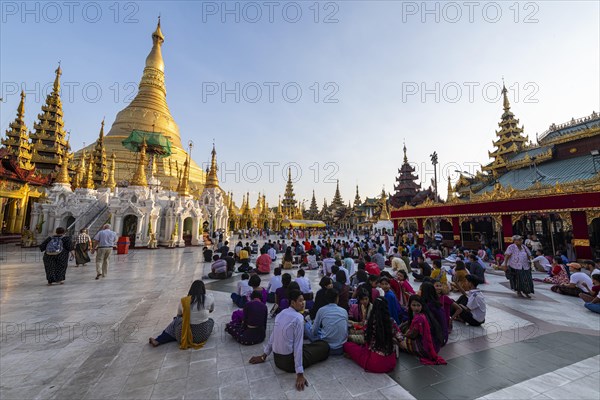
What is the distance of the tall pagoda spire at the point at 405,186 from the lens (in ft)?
125

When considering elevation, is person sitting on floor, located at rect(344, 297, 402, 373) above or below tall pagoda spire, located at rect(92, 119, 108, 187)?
below

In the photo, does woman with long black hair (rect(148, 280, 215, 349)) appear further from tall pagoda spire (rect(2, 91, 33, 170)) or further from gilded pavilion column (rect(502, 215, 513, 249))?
tall pagoda spire (rect(2, 91, 33, 170))

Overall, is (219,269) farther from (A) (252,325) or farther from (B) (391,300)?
(B) (391,300)

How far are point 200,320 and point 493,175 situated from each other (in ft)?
82.8

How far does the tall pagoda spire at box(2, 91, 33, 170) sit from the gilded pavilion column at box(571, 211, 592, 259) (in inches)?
1572

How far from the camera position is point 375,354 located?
327 cm

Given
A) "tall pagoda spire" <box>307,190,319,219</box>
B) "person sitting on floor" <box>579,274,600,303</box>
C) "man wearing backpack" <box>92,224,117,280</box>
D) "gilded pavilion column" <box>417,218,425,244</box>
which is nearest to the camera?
"person sitting on floor" <box>579,274,600,303</box>

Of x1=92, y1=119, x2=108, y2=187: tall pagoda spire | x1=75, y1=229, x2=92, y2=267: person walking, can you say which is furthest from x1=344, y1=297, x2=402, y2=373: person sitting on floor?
x1=92, y1=119, x2=108, y2=187: tall pagoda spire

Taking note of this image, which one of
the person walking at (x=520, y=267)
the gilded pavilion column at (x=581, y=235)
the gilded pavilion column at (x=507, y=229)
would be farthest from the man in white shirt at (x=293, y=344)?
the gilded pavilion column at (x=507, y=229)

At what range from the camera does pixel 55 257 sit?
7520mm

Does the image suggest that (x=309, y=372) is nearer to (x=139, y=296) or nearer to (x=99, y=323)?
(x=99, y=323)

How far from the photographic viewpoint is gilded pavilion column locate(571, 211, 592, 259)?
10727 mm

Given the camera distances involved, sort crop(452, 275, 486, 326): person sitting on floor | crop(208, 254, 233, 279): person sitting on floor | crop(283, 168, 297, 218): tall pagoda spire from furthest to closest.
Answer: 1. crop(283, 168, 297, 218): tall pagoda spire
2. crop(208, 254, 233, 279): person sitting on floor
3. crop(452, 275, 486, 326): person sitting on floor

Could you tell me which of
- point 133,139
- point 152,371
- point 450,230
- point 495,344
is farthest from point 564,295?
point 133,139
